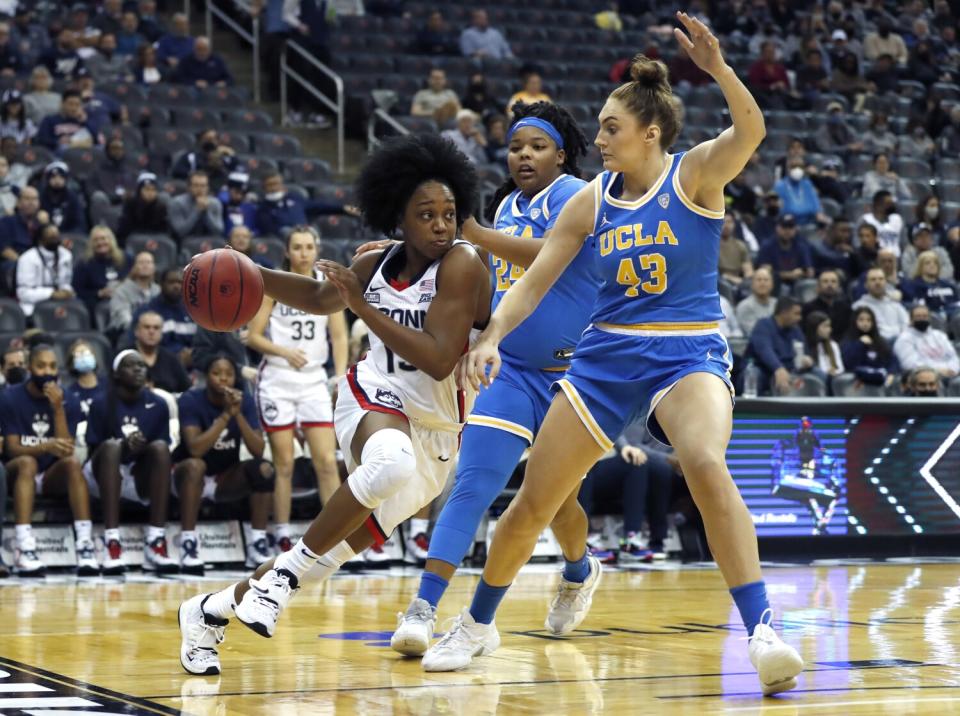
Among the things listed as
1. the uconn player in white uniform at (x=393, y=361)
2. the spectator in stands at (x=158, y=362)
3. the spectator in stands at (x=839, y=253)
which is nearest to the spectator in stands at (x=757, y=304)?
the spectator in stands at (x=839, y=253)

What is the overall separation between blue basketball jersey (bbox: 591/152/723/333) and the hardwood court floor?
129 cm

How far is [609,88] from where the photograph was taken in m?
18.7

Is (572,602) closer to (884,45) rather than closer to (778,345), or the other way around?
(778,345)

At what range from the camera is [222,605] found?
5270mm

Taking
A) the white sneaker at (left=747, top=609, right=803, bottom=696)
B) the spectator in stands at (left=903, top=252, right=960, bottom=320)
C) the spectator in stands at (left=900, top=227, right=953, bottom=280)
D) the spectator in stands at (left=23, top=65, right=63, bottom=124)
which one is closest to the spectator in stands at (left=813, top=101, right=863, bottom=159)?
the spectator in stands at (left=900, top=227, right=953, bottom=280)

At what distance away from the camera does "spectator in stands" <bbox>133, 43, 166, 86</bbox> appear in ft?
52.1

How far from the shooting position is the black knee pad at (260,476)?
32.9 ft

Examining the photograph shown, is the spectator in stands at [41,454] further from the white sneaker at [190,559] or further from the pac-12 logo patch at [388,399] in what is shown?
the pac-12 logo patch at [388,399]

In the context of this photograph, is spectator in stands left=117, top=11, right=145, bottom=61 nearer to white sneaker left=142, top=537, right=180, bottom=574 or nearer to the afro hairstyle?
white sneaker left=142, top=537, right=180, bottom=574

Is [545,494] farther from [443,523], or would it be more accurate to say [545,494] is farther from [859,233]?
[859,233]

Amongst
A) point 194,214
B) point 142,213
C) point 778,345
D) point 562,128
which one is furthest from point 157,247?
point 562,128

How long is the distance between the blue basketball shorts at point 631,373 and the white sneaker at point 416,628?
1.00 meters

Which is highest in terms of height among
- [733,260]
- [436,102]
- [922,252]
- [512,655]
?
[436,102]

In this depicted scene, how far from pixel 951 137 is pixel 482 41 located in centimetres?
654
